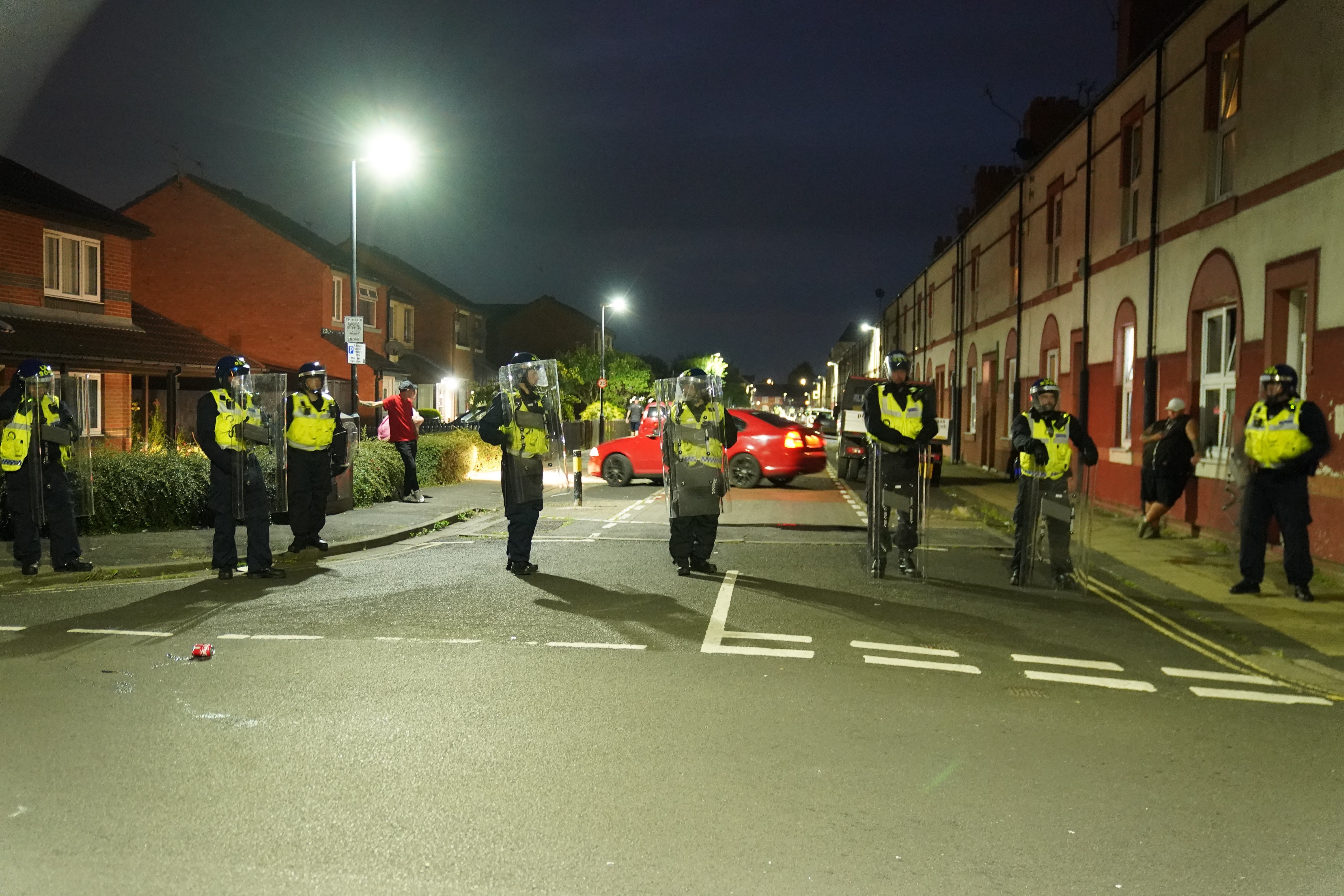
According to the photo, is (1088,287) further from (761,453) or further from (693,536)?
(693,536)

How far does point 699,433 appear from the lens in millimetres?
10625

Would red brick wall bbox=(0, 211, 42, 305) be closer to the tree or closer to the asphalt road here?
the asphalt road

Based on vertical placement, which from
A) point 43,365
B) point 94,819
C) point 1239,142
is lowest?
point 94,819

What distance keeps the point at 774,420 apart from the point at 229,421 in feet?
42.7

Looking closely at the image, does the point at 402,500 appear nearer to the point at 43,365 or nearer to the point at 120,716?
the point at 43,365

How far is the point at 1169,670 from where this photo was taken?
22.5 feet

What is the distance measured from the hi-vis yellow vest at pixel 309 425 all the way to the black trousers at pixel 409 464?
6.01m

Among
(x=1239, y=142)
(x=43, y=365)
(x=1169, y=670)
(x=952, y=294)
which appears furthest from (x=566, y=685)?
(x=952, y=294)

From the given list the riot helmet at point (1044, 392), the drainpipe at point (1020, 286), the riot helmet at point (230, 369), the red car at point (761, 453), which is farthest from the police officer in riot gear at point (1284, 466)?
the drainpipe at point (1020, 286)

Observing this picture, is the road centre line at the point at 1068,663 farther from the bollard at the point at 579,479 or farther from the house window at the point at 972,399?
the house window at the point at 972,399

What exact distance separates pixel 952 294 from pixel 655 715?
30893 millimetres

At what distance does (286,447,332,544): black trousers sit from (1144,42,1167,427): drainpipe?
1079 centimetres

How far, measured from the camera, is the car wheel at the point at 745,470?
70.4ft

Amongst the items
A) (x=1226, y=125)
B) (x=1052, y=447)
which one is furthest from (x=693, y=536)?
(x=1226, y=125)
